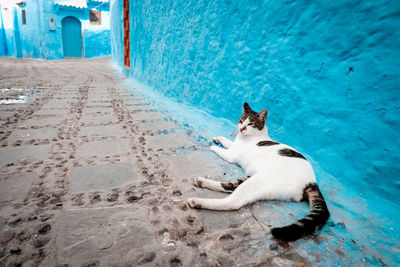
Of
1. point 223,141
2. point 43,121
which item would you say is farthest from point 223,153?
point 43,121

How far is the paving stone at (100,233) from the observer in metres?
0.95

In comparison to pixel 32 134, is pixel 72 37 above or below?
above

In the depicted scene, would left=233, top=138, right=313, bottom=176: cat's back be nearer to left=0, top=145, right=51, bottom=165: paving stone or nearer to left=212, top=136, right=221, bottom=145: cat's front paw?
left=212, top=136, right=221, bottom=145: cat's front paw

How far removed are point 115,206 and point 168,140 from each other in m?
1.22

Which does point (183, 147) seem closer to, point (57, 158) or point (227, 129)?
point (227, 129)

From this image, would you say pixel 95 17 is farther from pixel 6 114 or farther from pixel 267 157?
pixel 267 157

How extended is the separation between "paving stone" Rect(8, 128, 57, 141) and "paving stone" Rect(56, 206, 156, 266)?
1519mm

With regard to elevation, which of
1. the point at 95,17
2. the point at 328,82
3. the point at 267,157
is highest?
the point at 95,17

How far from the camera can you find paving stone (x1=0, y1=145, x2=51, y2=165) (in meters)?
1.80

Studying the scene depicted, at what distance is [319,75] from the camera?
1.68m

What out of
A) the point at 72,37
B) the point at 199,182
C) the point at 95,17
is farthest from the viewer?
the point at 72,37

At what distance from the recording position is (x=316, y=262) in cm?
97

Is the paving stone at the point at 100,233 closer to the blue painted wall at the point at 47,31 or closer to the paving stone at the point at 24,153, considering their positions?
the paving stone at the point at 24,153

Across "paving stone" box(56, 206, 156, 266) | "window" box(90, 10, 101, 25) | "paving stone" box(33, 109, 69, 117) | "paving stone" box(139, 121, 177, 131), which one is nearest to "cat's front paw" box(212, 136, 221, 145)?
"paving stone" box(139, 121, 177, 131)
